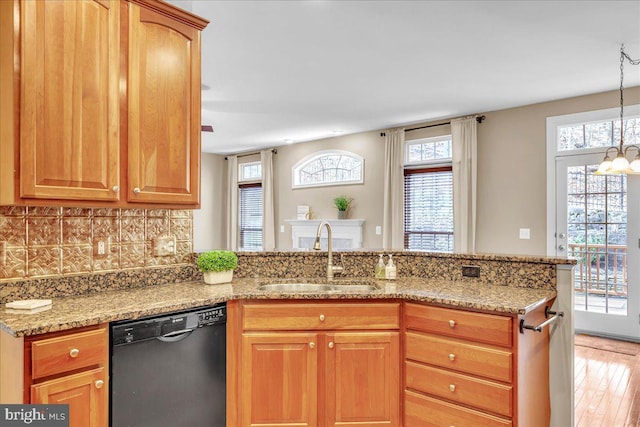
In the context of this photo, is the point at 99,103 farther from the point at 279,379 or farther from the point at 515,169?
the point at 515,169

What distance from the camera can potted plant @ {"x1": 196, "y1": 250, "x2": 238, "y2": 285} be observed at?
2409 mm

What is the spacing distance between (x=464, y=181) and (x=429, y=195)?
24.2 inches

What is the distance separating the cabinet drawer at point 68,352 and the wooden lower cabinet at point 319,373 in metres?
0.63

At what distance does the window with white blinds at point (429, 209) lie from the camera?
18.7 feet

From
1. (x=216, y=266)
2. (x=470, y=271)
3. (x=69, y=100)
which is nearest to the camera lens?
(x=69, y=100)

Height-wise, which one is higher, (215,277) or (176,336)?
(215,277)

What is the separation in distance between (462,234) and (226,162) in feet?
16.9

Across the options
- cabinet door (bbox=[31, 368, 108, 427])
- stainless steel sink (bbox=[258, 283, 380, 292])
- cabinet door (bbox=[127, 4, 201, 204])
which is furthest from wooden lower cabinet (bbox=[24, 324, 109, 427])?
stainless steel sink (bbox=[258, 283, 380, 292])

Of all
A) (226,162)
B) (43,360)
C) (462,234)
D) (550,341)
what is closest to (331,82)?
(462,234)

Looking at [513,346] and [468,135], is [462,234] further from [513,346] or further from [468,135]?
[513,346]

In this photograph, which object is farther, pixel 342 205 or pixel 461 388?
pixel 342 205

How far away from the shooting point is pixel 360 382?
2.15 meters

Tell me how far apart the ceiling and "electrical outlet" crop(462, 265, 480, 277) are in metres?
1.68

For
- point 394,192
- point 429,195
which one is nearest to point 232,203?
point 394,192
